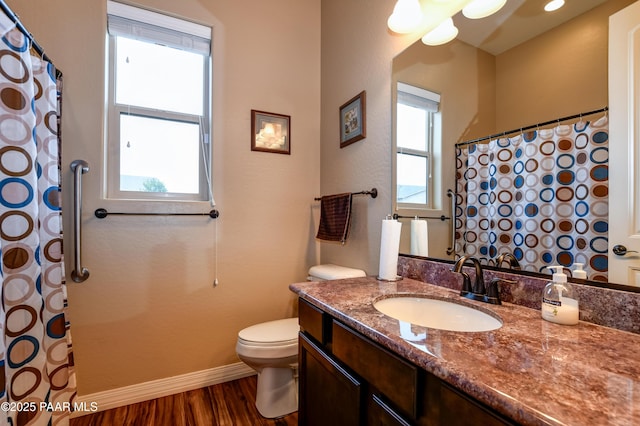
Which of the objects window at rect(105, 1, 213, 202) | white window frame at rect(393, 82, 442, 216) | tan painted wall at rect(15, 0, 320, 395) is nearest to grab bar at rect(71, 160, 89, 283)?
tan painted wall at rect(15, 0, 320, 395)

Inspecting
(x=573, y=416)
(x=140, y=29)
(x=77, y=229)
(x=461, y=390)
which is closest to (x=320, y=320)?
(x=461, y=390)

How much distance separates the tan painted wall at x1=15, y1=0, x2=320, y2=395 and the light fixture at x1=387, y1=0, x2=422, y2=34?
959mm

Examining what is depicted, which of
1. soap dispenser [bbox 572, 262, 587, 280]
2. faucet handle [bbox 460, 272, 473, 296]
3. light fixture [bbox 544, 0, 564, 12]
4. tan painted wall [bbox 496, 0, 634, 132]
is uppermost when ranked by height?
light fixture [bbox 544, 0, 564, 12]

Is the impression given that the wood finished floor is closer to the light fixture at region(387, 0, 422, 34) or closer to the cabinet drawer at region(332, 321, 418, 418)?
the cabinet drawer at region(332, 321, 418, 418)

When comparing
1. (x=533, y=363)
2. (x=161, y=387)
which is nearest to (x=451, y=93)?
(x=533, y=363)

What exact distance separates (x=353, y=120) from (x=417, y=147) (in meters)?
0.58

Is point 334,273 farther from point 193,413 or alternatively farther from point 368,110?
point 193,413

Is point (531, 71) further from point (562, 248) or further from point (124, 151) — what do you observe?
point (124, 151)

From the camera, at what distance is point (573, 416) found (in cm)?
41

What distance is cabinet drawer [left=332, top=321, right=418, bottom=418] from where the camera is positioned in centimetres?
65

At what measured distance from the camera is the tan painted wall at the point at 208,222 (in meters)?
1.62

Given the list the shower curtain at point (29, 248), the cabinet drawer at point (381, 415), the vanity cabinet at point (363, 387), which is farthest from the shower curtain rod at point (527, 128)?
the shower curtain at point (29, 248)

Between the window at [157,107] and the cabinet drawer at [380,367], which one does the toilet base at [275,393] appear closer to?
the cabinet drawer at [380,367]

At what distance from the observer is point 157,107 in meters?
1.88
